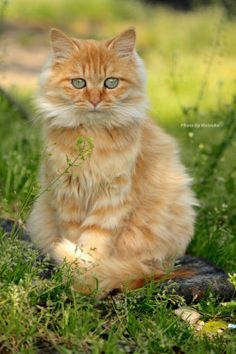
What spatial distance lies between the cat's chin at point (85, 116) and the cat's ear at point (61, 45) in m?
0.27

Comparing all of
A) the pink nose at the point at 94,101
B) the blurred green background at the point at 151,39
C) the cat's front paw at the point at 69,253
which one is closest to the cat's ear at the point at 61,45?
the pink nose at the point at 94,101

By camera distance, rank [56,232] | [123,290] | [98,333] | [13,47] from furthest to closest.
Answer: [13,47] → [56,232] → [123,290] → [98,333]

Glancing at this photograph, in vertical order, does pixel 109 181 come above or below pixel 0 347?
above

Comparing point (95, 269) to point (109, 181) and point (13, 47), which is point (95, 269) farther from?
point (13, 47)

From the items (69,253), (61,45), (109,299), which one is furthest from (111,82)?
(109,299)

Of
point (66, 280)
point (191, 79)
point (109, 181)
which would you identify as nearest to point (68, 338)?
point (66, 280)

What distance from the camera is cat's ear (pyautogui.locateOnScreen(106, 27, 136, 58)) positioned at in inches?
153

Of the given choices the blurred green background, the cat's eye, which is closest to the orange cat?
the cat's eye

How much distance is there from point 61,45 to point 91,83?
290 mm

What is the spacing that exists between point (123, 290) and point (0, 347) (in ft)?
2.74

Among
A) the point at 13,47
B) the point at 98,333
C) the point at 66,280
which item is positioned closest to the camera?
the point at 98,333

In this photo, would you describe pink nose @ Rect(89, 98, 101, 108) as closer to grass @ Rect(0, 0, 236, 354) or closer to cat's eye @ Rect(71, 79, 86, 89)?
cat's eye @ Rect(71, 79, 86, 89)

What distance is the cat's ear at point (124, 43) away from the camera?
153 inches

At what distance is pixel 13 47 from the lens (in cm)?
1135
